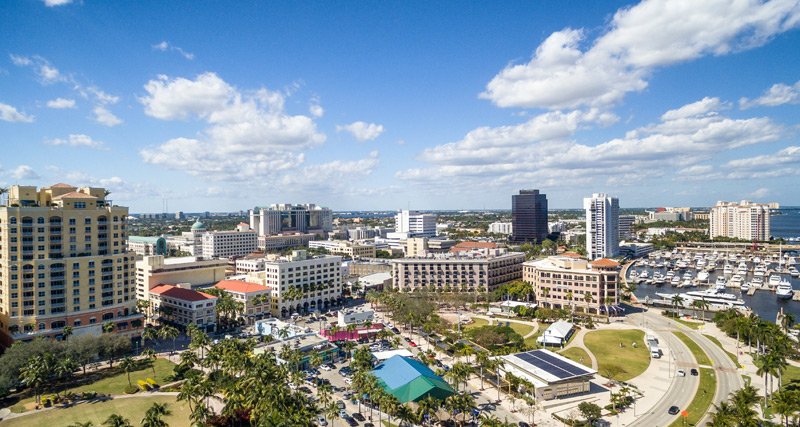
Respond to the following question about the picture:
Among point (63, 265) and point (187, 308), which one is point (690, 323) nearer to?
point (187, 308)

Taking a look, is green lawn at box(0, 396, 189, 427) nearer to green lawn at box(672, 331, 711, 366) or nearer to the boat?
green lawn at box(672, 331, 711, 366)

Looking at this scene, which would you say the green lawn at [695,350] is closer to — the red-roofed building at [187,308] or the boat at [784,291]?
the boat at [784,291]

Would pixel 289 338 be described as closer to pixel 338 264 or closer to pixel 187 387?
pixel 187 387

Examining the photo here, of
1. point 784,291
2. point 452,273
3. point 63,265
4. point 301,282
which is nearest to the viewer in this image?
point 63,265

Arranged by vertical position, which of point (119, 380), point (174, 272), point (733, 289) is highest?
point (174, 272)

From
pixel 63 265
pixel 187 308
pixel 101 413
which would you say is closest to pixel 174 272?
pixel 187 308

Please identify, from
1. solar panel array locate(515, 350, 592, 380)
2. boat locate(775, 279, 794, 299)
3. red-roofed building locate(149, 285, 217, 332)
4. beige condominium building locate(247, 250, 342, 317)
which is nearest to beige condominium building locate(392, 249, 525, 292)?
beige condominium building locate(247, 250, 342, 317)
